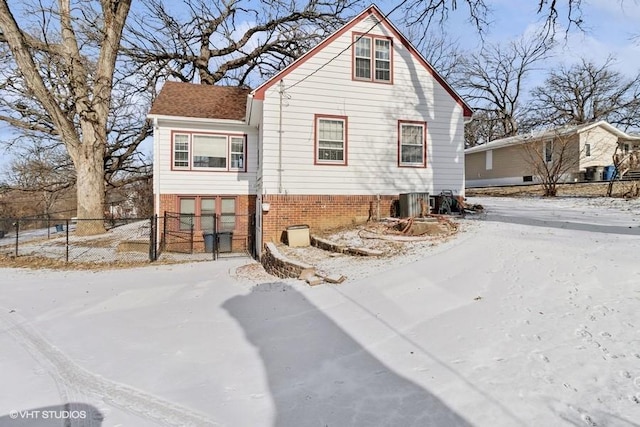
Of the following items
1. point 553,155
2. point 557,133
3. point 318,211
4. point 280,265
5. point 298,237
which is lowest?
point 280,265

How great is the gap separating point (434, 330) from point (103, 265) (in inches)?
397

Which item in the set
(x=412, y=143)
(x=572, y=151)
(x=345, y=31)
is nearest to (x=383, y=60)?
(x=345, y=31)

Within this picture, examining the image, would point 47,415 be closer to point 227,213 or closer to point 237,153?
point 227,213

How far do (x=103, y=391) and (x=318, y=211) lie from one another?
8.46m

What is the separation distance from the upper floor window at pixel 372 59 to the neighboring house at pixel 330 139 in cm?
3

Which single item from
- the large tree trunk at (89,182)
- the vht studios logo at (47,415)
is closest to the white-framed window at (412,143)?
the vht studios logo at (47,415)

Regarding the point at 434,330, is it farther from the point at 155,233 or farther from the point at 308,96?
the point at 155,233

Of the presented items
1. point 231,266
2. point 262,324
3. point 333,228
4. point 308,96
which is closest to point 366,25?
point 308,96

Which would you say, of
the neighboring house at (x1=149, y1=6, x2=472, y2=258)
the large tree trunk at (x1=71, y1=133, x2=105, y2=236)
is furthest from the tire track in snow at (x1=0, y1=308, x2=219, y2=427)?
the large tree trunk at (x1=71, y1=133, x2=105, y2=236)

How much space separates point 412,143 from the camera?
12289 millimetres

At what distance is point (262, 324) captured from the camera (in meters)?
5.08

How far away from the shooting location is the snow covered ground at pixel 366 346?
2.80 metres

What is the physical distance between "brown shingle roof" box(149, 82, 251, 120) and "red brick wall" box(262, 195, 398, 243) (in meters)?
4.92

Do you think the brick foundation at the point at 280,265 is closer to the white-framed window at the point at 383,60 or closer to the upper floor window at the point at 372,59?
the upper floor window at the point at 372,59
